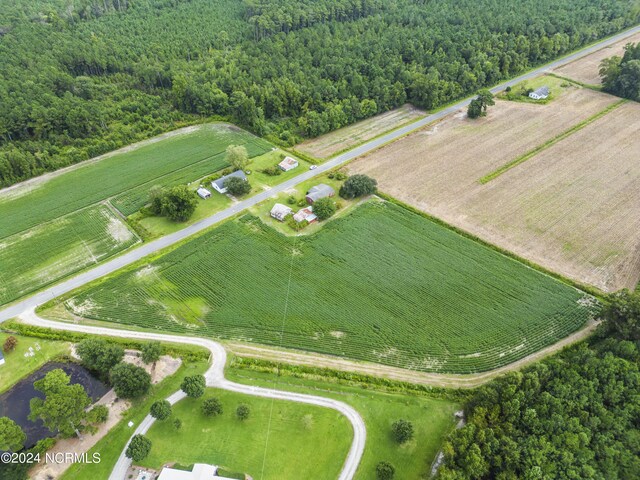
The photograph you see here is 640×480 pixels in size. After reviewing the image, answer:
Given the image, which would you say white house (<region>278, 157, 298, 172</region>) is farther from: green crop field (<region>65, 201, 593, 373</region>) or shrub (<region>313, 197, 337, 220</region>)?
green crop field (<region>65, 201, 593, 373</region>)

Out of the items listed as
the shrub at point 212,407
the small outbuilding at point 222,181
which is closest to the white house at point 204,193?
the small outbuilding at point 222,181

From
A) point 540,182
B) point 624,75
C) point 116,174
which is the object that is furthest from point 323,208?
point 624,75

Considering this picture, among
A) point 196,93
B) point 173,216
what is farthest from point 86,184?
point 196,93

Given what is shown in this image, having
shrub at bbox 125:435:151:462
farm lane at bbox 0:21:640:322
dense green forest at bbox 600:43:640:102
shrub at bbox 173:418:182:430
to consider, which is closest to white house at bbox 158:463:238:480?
shrub at bbox 125:435:151:462

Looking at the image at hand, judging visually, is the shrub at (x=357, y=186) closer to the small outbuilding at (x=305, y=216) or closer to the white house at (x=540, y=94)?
the small outbuilding at (x=305, y=216)

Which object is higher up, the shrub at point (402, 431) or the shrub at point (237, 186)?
the shrub at point (237, 186)

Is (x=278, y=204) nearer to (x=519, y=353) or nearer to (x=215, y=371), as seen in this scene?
(x=215, y=371)
